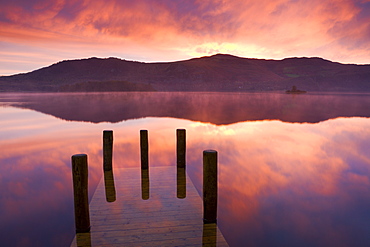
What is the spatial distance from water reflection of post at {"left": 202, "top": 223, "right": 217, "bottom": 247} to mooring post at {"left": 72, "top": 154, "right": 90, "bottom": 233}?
2.41m

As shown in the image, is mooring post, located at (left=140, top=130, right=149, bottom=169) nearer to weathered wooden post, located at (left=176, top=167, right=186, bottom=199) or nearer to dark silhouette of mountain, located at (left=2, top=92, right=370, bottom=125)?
weathered wooden post, located at (left=176, top=167, right=186, bottom=199)

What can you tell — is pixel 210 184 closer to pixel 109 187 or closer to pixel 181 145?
pixel 109 187

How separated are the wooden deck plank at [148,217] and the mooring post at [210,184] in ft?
0.73

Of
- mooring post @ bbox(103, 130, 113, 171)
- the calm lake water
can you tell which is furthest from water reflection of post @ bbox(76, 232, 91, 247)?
mooring post @ bbox(103, 130, 113, 171)

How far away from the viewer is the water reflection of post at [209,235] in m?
4.65

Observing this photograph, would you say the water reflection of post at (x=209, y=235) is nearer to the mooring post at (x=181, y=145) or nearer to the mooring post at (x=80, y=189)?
the mooring post at (x=80, y=189)

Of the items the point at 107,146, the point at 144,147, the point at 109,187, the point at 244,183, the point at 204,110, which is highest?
the point at 107,146

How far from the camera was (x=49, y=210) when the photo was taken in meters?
6.89

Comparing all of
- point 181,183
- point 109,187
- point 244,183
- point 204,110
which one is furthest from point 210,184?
point 204,110

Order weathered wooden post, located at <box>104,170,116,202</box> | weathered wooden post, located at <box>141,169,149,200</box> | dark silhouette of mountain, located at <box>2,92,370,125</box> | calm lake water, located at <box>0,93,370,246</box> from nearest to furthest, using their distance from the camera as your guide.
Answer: calm lake water, located at <box>0,93,370,246</box> → weathered wooden post, located at <box>104,170,116,202</box> → weathered wooden post, located at <box>141,169,149,200</box> → dark silhouette of mountain, located at <box>2,92,370,125</box>

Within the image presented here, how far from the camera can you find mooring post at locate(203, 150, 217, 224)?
5.18m

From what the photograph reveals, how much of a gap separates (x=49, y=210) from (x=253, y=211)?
19.1 ft

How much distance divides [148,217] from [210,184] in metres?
1.65

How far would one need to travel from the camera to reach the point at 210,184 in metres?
5.25
